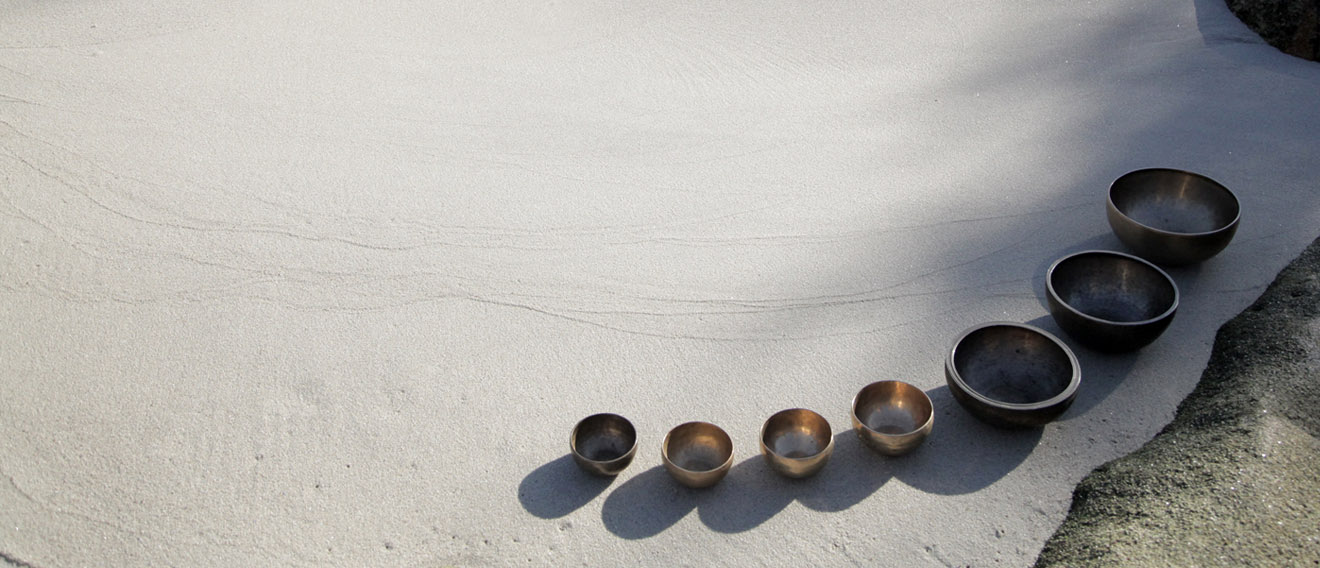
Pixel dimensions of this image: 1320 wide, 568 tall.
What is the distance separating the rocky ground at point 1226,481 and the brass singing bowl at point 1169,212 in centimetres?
35

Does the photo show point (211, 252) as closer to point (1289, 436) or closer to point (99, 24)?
point (99, 24)

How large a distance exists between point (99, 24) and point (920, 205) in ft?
12.6

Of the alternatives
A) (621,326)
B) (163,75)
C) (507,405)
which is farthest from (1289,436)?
(163,75)

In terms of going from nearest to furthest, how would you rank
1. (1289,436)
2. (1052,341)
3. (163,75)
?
1. (1289,436)
2. (1052,341)
3. (163,75)

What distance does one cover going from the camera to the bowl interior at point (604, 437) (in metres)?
2.25

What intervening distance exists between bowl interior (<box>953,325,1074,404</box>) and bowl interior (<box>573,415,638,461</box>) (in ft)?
2.77

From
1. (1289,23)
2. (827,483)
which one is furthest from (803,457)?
(1289,23)

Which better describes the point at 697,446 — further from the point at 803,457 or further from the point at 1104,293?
the point at 1104,293

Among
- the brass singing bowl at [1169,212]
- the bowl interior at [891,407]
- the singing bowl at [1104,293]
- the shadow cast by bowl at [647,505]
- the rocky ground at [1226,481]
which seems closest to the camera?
the rocky ground at [1226,481]

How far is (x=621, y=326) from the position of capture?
266cm

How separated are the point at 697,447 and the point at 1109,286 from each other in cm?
130

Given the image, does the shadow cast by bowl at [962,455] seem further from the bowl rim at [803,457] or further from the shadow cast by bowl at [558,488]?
the shadow cast by bowl at [558,488]

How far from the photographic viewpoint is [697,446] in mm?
2242

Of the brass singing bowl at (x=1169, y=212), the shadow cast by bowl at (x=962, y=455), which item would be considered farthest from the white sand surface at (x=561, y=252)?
the brass singing bowl at (x=1169, y=212)
